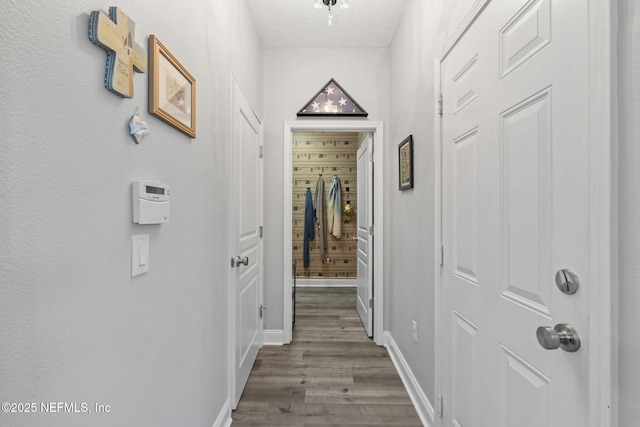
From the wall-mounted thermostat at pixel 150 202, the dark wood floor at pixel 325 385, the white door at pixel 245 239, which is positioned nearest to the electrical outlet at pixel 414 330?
the dark wood floor at pixel 325 385

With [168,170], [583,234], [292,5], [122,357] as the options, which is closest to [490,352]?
[583,234]

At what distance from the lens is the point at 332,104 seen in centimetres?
285

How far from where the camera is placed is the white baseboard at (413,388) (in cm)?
178

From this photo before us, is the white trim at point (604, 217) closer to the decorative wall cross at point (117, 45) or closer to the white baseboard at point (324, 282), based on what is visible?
the decorative wall cross at point (117, 45)

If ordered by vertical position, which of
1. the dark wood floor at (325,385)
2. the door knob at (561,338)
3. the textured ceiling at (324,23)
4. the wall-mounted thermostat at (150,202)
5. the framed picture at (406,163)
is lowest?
the dark wood floor at (325,385)

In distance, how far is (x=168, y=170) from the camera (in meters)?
1.11

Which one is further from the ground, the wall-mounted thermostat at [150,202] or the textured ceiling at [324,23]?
the textured ceiling at [324,23]

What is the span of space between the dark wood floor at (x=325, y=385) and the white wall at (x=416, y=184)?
0.24 meters

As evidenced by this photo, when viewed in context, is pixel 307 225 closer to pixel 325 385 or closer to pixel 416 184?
pixel 325 385

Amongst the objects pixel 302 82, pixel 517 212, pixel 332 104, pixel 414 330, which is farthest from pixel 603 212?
pixel 302 82

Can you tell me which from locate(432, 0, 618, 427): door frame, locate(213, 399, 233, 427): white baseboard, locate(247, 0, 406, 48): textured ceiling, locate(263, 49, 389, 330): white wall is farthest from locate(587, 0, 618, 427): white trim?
locate(263, 49, 389, 330): white wall

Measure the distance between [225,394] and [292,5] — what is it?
2.67 metres

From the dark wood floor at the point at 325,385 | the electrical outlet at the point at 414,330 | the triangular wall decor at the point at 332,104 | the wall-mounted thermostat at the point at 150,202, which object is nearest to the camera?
the wall-mounted thermostat at the point at 150,202

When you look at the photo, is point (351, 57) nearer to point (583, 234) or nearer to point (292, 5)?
point (292, 5)
